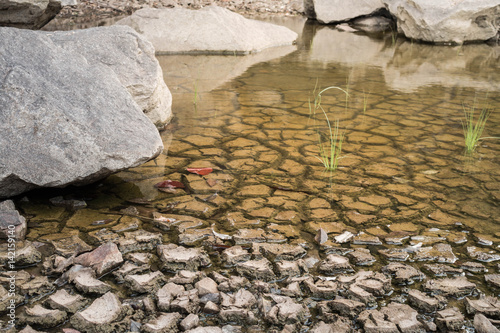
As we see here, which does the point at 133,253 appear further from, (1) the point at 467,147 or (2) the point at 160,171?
(1) the point at 467,147

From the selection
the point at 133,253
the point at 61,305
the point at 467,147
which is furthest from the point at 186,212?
the point at 467,147

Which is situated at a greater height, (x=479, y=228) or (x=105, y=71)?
(x=105, y=71)

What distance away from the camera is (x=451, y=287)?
227cm

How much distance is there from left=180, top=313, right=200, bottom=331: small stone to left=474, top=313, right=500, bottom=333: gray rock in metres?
1.12

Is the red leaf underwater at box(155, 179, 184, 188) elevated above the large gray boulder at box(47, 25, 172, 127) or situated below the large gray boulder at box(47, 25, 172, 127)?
below

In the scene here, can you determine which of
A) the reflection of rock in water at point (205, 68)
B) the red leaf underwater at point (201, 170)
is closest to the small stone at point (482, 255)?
the red leaf underwater at point (201, 170)

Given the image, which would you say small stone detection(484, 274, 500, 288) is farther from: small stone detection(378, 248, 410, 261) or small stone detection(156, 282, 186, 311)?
small stone detection(156, 282, 186, 311)

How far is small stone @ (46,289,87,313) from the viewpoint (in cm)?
207

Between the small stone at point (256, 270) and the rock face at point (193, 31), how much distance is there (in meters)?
5.80

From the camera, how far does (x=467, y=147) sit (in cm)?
395

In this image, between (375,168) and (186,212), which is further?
(375,168)

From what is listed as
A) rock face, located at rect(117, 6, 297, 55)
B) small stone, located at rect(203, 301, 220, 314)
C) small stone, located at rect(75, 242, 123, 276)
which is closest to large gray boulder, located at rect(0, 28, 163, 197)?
small stone, located at rect(75, 242, 123, 276)

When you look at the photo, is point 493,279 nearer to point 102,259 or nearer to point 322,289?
point 322,289

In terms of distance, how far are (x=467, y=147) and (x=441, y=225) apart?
51.6 inches
